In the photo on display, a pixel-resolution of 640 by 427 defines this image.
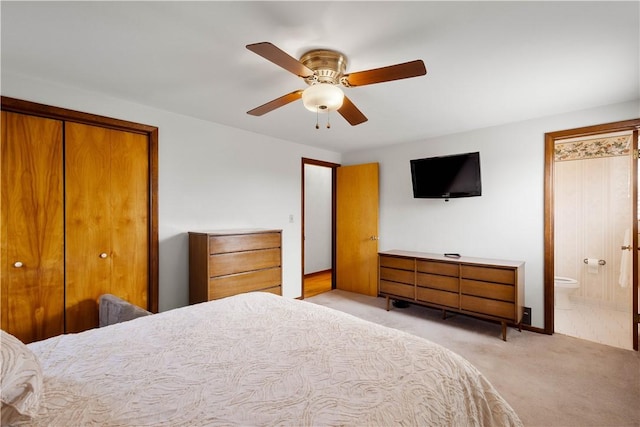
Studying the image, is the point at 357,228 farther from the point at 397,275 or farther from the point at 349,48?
the point at 349,48

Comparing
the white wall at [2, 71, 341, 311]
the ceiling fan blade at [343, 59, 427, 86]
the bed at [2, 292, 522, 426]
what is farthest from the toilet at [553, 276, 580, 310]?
the ceiling fan blade at [343, 59, 427, 86]

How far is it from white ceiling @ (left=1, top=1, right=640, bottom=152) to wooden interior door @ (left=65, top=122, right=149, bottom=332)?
485 mm

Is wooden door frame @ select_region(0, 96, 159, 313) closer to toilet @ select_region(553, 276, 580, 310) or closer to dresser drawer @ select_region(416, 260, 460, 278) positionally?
dresser drawer @ select_region(416, 260, 460, 278)

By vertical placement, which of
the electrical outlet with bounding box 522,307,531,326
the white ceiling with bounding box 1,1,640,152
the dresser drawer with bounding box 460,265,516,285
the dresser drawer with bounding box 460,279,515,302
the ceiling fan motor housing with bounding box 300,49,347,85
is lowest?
the electrical outlet with bounding box 522,307,531,326

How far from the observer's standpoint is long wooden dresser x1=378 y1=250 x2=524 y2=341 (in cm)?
293

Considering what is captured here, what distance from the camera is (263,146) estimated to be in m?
3.87

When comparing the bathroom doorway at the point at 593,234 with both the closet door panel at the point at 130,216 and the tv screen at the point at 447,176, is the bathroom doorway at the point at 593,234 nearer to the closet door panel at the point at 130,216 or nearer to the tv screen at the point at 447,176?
the tv screen at the point at 447,176

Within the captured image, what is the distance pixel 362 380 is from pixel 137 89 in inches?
107

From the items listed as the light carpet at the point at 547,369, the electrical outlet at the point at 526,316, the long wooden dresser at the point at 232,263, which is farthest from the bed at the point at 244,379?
the electrical outlet at the point at 526,316

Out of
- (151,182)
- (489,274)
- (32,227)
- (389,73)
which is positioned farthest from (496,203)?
(32,227)

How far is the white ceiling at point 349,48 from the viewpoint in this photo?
149 cm

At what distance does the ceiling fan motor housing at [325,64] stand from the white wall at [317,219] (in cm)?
394

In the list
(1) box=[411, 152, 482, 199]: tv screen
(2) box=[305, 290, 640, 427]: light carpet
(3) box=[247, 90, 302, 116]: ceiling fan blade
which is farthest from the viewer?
(1) box=[411, 152, 482, 199]: tv screen

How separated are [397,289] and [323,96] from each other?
8.94 feet
